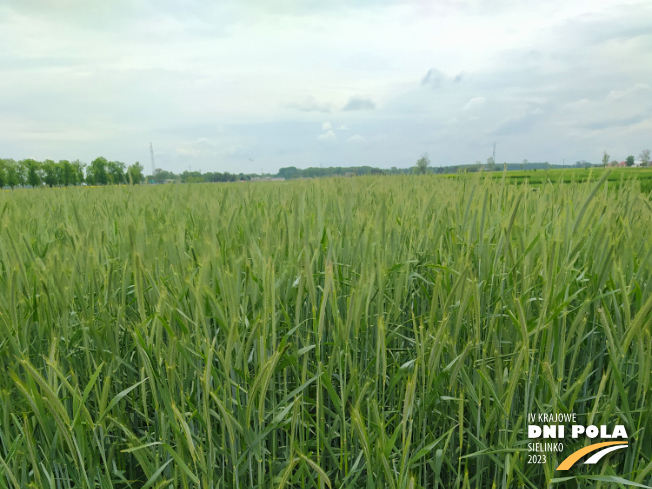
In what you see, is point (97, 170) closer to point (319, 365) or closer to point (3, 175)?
point (3, 175)

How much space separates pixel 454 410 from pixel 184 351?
1.91 ft

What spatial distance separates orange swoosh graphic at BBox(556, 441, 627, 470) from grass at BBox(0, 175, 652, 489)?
23 mm

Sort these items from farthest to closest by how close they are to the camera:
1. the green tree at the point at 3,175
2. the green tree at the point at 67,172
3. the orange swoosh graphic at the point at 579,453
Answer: the green tree at the point at 67,172, the green tree at the point at 3,175, the orange swoosh graphic at the point at 579,453

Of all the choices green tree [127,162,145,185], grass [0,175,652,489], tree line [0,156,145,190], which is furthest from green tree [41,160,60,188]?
grass [0,175,652,489]

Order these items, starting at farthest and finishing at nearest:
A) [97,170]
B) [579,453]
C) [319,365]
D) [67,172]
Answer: [97,170], [67,172], [579,453], [319,365]

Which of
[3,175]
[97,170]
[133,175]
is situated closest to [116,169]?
[97,170]

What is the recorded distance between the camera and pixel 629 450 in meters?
0.86

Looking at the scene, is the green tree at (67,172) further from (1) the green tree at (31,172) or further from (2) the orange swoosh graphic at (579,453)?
(2) the orange swoosh graphic at (579,453)

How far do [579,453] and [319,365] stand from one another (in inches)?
24.7

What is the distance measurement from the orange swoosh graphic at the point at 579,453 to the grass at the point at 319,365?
2cm

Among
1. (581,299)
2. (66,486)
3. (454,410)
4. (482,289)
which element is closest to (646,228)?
(581,299)

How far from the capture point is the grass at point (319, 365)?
0.74 m

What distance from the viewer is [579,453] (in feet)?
2.87

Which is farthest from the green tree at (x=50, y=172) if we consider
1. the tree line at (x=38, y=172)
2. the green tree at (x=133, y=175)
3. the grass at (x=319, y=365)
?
the grass at (x=319, y=365)
